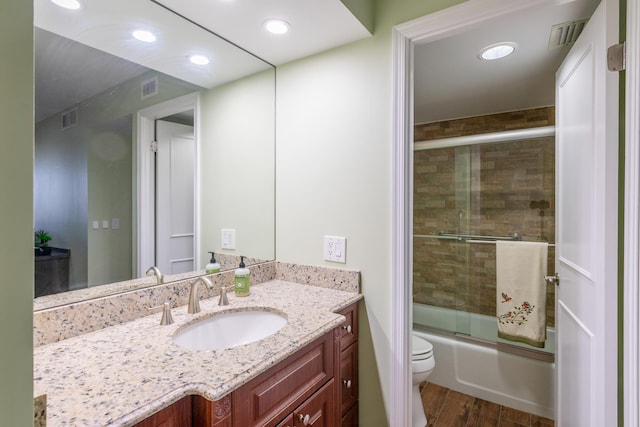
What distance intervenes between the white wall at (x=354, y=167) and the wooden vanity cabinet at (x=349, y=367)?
0.13 ft

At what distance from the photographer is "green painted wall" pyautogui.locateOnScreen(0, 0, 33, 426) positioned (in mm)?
390

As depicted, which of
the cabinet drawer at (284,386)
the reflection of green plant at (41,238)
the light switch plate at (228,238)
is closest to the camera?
the cabinet drawer at (284,386)

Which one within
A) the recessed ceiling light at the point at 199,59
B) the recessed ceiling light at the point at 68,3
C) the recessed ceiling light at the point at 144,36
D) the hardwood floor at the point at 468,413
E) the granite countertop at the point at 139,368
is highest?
the recessed ceiling light at the point at 199,59

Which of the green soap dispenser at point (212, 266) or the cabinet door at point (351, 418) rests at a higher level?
the green soap dispenser at point (212, 266)

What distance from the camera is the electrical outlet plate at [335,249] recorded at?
1.55 m

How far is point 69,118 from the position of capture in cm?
104

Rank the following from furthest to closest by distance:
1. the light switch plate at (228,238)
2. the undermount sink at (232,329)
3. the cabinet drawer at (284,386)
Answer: the light switch plate at (228,238), the undermount sink at (232,329), the cabinet drawer at (284,386)

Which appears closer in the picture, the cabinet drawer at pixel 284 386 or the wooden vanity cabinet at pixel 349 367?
the cabinet drawer at pixel 284 386

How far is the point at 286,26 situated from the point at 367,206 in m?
0.90

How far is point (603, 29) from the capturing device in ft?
3.53

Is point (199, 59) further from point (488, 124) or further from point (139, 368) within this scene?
point (488, 124)

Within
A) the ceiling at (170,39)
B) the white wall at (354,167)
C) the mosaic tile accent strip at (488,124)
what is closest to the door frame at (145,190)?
the ceiling at (170,39)

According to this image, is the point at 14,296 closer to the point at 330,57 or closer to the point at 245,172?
the point at 245,172

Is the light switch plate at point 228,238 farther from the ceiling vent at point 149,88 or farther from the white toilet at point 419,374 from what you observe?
the white toilet at point 419,374
